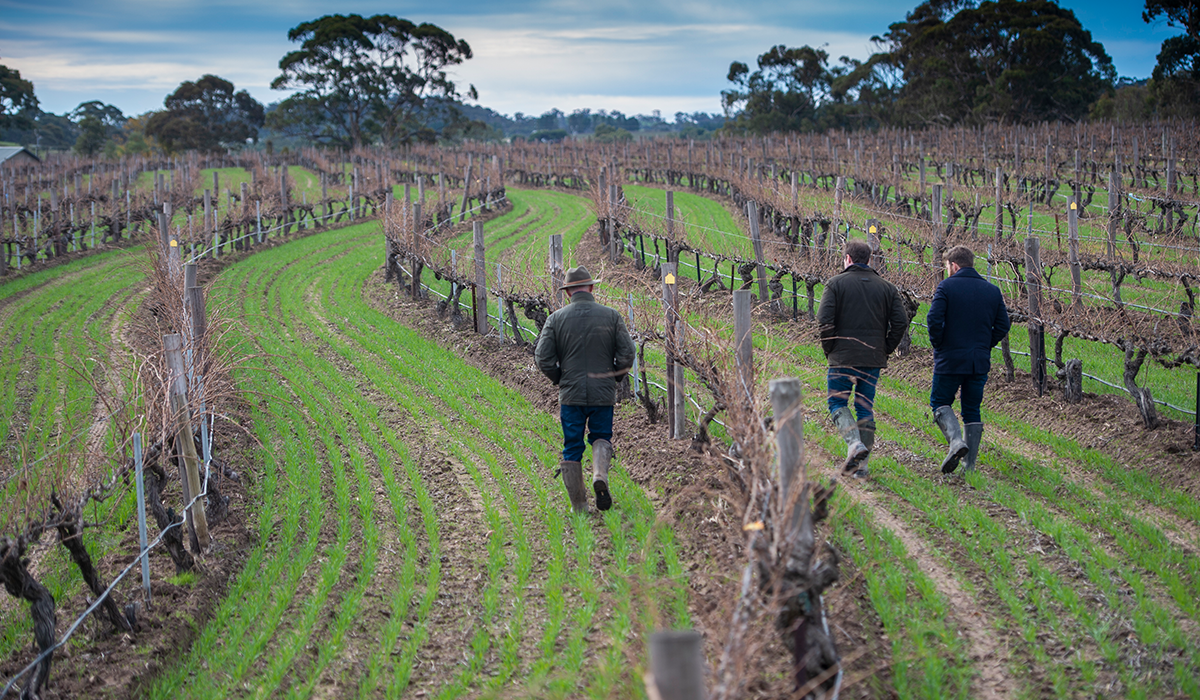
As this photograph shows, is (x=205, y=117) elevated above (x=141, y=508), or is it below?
above

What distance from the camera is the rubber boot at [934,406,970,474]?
6.22 meters

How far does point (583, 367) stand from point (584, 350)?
0.40 feet

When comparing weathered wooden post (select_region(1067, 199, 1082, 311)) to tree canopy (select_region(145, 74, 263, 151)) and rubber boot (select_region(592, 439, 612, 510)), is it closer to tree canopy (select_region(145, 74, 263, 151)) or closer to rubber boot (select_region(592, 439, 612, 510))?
rubber boot (select_region(592, 439, 612, 510))

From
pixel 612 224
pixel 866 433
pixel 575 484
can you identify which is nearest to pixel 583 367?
pixel 575 484

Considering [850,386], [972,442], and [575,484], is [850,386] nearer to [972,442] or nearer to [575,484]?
[972,442]

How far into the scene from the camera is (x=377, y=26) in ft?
200

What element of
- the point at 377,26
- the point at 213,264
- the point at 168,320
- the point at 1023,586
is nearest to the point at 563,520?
the point at 1023,586

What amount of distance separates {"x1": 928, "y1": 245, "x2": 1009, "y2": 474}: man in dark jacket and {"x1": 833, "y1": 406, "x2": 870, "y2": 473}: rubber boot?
635 mm

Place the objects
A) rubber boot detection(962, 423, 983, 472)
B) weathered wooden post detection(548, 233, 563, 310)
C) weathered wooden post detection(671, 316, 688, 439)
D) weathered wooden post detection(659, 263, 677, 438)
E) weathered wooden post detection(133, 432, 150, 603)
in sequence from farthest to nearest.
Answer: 1. weathered wooden post detection(548, 233, 563, 310)
2. weathered wooden post detection(671, 316, 688, 439)
3. weathered wooden post detection(659, 263, 677, 438)
4. rubber boot detection(962, 423, 983, 472)
5. weathered wooden post detection(133, 432, 150, 603)

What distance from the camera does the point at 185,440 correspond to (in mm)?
5910

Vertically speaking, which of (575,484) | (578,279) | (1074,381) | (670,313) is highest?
(578,279)

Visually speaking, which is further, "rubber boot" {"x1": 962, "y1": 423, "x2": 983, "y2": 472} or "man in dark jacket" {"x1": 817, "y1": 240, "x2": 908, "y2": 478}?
"rubber boot" {"x1": 962, "y1": 423, "x2": 983, "y2": 472}

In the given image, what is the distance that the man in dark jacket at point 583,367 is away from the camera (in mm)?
5969

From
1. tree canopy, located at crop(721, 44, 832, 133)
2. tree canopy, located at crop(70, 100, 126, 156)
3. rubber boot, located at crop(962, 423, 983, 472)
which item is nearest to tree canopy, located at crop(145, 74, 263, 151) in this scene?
tree canopy, located at crop(70, 100, 126, 156)
